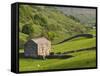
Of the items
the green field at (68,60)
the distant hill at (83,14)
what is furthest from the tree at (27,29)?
the distant hill at (83,14)

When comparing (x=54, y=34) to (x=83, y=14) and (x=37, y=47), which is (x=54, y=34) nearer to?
(x=37, y=47)

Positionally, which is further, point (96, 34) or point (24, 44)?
point (96, 34)

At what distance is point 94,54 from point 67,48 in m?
0.30

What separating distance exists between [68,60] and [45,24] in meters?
0.39

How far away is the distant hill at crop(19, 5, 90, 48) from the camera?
274 cm

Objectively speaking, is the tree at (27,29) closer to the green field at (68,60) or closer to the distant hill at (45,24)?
the distant hill at (45,24)

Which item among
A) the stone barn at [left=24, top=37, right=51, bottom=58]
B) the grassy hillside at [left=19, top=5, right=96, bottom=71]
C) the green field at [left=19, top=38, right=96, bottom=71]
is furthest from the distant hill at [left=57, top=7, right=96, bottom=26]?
the stone barn at [left=24, top=37, right=51, bottom=58]

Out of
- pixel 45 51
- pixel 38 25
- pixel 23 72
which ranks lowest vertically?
pixel 23 72

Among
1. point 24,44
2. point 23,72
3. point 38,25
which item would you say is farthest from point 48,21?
point 23,72

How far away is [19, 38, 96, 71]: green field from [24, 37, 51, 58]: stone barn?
0.15ft

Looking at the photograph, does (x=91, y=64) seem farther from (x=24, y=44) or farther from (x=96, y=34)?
(x=24, y=44)

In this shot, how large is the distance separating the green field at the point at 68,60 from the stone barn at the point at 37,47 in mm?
47

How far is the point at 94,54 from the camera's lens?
10.1ft

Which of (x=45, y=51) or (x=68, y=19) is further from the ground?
(x=68, y=19)
